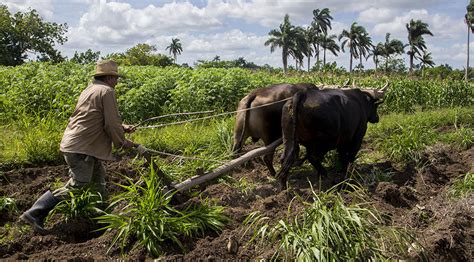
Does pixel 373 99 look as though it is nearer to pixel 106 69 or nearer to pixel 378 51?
pixel 106 69

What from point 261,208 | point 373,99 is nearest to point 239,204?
point 261,208

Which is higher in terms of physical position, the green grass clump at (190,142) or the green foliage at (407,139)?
the green grass clump at (190,142)

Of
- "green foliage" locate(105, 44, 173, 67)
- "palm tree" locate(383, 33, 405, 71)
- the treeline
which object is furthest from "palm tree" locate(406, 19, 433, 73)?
the treeline

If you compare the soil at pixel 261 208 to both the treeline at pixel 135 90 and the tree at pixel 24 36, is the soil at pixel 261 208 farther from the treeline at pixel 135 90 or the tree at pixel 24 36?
the tree at pixel 24 36

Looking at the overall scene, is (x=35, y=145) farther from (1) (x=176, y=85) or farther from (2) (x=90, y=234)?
(1) (x=176, y=85)

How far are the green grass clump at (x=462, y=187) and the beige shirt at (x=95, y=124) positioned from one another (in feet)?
14.1

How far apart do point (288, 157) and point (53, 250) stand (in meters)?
3.29

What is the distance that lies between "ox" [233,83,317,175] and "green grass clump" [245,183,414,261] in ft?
9.94

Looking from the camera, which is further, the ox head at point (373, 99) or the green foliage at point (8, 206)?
the ox head at point (373, 99)

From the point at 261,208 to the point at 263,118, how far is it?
220 centimetres

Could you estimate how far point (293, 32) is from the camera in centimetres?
6588

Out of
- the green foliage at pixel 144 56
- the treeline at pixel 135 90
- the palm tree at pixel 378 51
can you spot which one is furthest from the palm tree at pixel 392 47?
the treeline at pixel 135 90

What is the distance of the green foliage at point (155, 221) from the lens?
15.2ft

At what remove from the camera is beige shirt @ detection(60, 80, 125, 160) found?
16.7 feet
